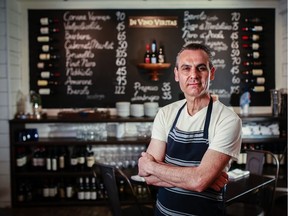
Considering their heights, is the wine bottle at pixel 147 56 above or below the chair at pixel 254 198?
above

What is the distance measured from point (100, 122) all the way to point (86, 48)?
99 cm

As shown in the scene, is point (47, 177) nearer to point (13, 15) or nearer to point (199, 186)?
point (13, 15)

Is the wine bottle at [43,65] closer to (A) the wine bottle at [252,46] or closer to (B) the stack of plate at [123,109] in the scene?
(B) the stack of plate at [123,109]

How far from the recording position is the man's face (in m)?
1.53

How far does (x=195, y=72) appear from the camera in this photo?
5.00ft

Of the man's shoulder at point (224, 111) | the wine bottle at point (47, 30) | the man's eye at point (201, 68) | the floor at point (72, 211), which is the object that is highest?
the wine bottle at point (47, 30)

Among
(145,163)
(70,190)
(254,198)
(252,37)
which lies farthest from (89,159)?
(145,163)

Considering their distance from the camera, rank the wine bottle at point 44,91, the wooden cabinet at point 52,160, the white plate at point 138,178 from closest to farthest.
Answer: the white plate at point 138,178 < the wooden cabinet at point 52,160 < the wine bottle at point 44,91

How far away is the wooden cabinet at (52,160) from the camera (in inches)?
167

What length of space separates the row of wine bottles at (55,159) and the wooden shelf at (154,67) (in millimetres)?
1186

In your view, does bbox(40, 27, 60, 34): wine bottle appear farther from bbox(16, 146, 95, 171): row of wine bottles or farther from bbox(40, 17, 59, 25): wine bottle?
bbox(16, 146, 95, 171): row of wine bottles

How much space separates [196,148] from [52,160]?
312 centimetres

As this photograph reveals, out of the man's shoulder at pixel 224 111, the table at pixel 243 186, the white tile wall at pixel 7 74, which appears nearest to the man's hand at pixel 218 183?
the man's shoulder at pixel 224 111

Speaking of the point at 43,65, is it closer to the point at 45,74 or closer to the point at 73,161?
the point at 45,74
